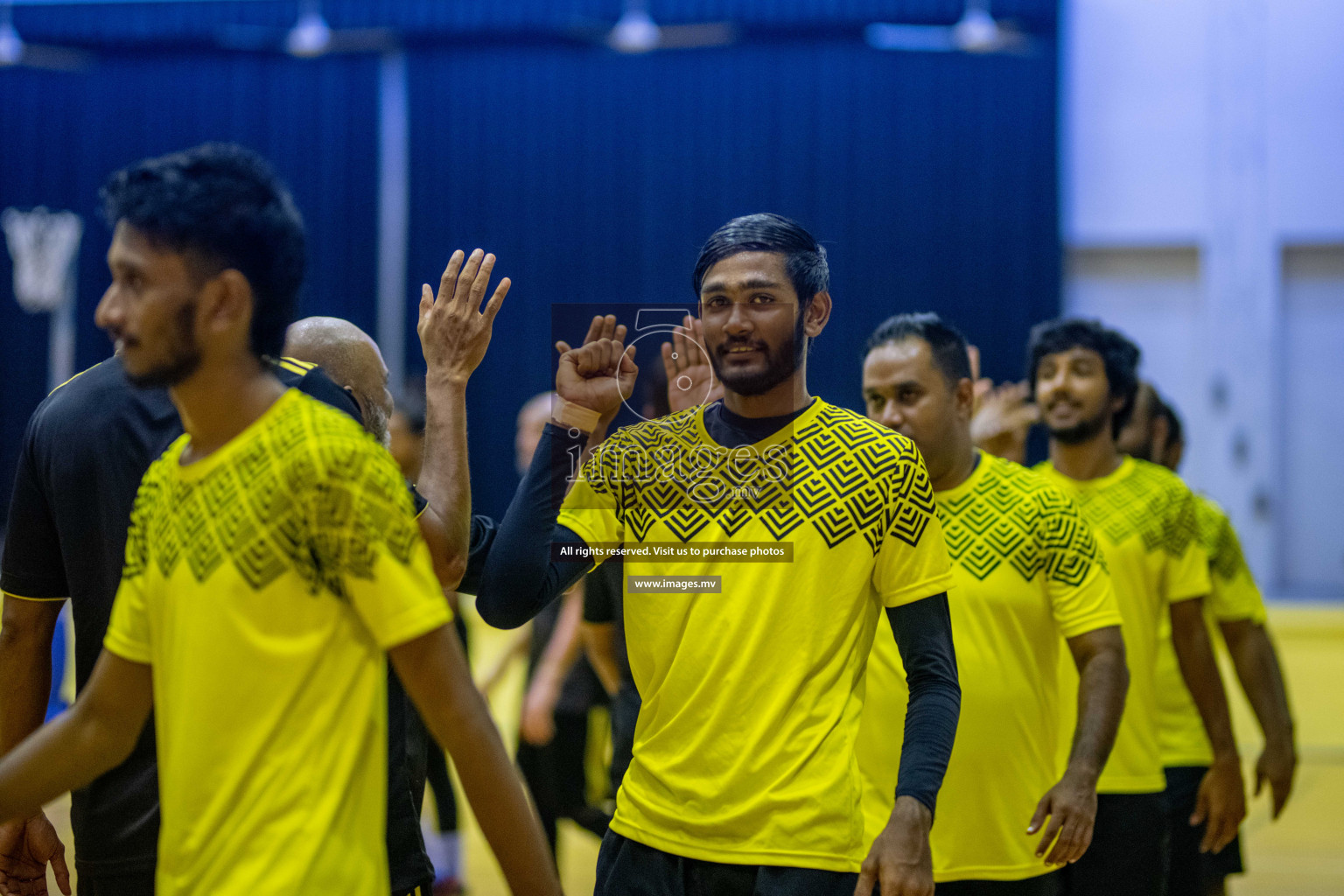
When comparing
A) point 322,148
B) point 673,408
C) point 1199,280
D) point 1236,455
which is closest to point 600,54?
point 322,148

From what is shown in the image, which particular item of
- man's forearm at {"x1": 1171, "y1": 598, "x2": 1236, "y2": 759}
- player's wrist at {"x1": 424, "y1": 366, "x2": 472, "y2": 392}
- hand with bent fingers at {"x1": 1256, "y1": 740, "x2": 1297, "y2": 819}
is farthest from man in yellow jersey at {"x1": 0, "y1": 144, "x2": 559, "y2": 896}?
hand with bent fingers at {"x1": 1256, "y1": 740, "x2": 1297, "y2": 819}

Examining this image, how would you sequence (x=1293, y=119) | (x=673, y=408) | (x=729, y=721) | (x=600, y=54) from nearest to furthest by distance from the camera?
(x=729, y=721), (x=673, y=408), (x=1293, y=119), (x=600, y=54)

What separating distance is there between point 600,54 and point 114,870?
312 inches

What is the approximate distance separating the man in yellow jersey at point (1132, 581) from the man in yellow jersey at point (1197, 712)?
0.40ft

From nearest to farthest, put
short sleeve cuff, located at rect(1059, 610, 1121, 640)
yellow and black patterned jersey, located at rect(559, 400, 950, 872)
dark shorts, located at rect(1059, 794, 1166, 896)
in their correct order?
yellow and black patterned jersey, located at rect(559, 400, 950, 872) < short sleeve cuff, located at rect(1059, 610, 1121, 640) < dark shorts, located at rect(1059, 794, 1166, 896)

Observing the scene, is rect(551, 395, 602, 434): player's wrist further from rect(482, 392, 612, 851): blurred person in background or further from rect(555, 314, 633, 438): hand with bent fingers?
rect(482, 392, 612, 851): blurred person in background

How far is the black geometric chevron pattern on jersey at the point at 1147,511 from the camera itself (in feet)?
11.1

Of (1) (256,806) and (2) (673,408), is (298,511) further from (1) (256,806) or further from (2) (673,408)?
(2) (673,408)

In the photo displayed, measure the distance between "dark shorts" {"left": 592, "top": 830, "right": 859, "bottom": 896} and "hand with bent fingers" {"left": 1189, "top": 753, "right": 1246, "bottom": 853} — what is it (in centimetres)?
195

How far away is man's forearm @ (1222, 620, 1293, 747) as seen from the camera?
11.6 ft

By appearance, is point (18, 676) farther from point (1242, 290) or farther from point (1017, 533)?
point (1242, 290)

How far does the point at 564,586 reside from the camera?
6.55 feet

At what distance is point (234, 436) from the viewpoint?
142 centimetres

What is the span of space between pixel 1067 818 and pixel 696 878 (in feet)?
2.83
